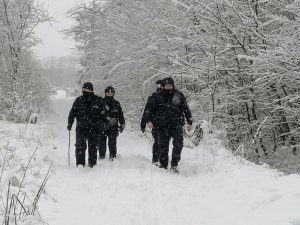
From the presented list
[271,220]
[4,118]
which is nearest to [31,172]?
[271,220]

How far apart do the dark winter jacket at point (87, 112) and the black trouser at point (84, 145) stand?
0.08m

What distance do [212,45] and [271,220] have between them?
7775mm

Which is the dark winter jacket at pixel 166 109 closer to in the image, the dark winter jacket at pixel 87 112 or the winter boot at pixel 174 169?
the winter boot at pixel 174 169

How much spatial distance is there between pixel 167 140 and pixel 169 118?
0.44m

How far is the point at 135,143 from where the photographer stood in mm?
13688

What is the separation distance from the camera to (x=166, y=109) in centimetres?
819

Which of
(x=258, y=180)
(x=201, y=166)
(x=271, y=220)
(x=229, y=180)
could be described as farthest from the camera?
(x=201, y=166)

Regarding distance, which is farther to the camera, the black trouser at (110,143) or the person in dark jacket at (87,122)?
the black trouser at (110,143)

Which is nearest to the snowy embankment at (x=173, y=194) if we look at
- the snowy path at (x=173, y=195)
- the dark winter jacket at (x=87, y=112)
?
the snowy path at (x=173, y=195)

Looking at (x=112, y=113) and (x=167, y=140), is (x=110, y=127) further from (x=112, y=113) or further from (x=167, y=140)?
(x=167, y=140)

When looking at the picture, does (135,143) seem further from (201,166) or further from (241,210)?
(241,210)

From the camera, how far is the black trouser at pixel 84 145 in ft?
28.3

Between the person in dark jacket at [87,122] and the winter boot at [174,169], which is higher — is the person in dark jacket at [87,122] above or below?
above

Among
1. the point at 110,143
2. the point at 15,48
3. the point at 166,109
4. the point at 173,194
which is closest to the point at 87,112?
the point at 110,143
